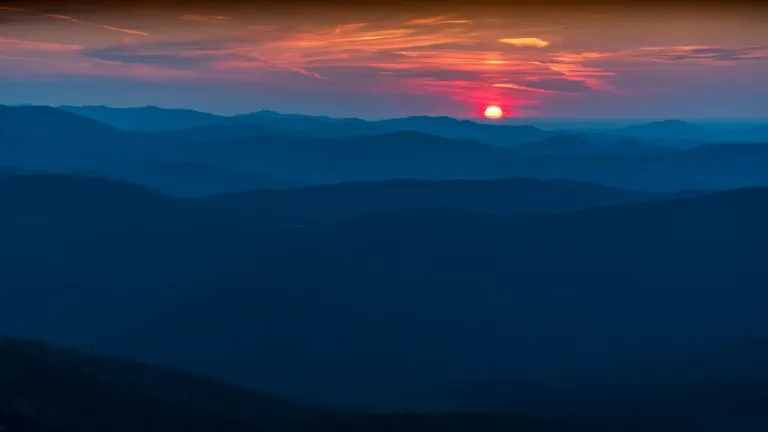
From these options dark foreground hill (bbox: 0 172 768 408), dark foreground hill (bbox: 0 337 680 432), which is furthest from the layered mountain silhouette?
dark foreground hill (bbox: 0 337 680 432)

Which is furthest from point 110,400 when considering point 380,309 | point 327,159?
point 327,159

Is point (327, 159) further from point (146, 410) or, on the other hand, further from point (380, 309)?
point (146, 410)

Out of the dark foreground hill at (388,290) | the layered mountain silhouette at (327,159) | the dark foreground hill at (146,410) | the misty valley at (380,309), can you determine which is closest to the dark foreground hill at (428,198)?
the misty valley at (380,309)

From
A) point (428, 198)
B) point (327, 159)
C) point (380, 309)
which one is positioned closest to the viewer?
point (380, 309)

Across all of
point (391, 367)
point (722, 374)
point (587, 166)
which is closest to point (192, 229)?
point (391, 367)

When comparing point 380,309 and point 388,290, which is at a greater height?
point 388,290

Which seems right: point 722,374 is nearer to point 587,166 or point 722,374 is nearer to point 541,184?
point 541,184

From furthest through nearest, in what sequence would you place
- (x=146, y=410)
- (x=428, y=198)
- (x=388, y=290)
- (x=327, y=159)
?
1. (x=327, y=159)
2. (x=428, y=198)
3. (x=388, y=290)
4. (x=146, y=410)

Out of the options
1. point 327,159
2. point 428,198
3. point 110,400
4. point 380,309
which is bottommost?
point 380,309

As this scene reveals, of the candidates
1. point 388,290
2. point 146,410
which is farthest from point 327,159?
point 146,410

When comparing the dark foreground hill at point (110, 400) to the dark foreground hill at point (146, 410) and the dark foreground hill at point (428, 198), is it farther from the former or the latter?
the dark foreground hill at point (428, 198)

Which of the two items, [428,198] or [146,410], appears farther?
[428,198]
